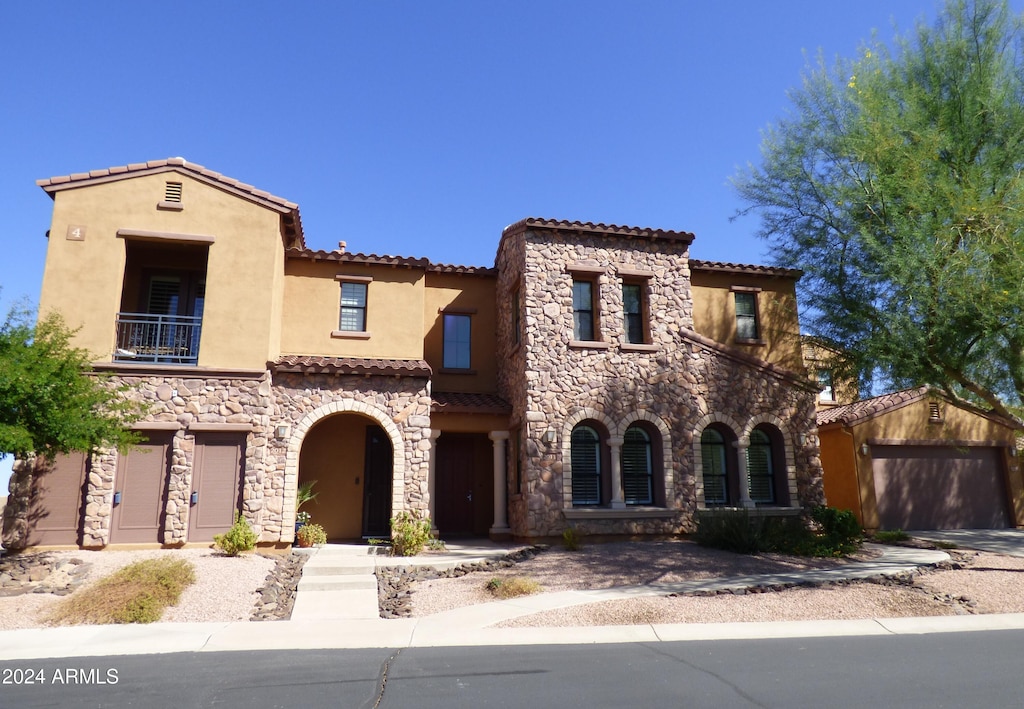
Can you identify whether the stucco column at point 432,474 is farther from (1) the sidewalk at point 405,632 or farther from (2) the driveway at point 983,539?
(2) the driveway at point 983,539

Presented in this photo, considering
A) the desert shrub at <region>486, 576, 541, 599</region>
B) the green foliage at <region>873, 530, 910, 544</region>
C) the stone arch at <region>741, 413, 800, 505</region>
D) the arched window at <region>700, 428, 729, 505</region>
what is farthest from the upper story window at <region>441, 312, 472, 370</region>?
the green foliage at <region>873, 530, 910, 544</region>

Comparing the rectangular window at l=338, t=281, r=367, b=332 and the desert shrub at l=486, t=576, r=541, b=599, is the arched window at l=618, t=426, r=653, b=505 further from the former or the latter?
the rectangular window at l=338, t=281, r=367, b=332

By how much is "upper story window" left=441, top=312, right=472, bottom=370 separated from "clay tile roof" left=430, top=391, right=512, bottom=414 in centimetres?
91

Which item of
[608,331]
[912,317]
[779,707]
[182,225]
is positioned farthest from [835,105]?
[182,225]

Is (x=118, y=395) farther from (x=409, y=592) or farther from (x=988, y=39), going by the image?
(x=988, y=39)

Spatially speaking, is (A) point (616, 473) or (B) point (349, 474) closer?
(A) point (616, 473)

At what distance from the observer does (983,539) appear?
16234 millimetres

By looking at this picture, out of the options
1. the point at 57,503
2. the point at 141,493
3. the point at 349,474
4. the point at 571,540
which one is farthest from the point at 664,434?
the point at 57,503

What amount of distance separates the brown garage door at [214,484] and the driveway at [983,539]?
16.1m

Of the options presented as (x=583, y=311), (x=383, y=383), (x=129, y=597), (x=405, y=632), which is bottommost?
(x=405, y=632)

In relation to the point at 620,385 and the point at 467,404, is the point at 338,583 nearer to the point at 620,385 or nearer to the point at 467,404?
the point at 467,404

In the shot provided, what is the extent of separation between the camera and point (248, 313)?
568 inches

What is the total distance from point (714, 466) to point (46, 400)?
13960 mm

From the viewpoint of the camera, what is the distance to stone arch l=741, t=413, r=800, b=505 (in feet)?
53.1
